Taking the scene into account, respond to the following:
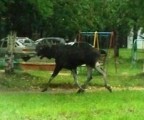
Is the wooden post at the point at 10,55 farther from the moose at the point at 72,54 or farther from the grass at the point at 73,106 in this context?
the grass at the point at 73,106

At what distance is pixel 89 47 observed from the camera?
1825 centimetres

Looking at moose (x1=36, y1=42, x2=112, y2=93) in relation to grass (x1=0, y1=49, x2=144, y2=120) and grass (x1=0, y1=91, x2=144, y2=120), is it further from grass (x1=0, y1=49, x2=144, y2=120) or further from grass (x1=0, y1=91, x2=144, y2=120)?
grass (x1=0, y1=91, x2=144, y2=120)

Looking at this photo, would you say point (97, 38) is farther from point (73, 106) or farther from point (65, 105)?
point (73, 106)

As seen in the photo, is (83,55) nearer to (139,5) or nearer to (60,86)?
(60,86)

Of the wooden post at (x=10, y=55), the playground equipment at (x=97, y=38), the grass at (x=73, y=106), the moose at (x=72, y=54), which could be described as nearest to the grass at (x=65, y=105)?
the grass at (x=73, y=106)

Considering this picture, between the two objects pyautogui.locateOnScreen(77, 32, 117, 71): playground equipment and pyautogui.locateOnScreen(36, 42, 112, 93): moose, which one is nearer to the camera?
pyautogui.locateOnScreen(36, 42, 112, 93): moose

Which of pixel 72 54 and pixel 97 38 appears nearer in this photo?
pixel 72 54

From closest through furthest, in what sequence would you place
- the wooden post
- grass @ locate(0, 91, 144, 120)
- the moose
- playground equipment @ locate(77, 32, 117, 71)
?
grass @ locate(0, 91, 144, 120) < the moose < the wooden post < playground equipment @ locate(77, 32, 117, 71)

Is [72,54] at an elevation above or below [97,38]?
above

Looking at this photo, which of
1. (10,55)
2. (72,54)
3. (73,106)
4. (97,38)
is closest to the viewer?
(73,106)

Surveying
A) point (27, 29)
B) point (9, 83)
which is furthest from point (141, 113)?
point (27, 29)

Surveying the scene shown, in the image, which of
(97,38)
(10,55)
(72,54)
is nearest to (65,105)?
(72,54)

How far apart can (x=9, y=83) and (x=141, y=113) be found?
28.7 feet

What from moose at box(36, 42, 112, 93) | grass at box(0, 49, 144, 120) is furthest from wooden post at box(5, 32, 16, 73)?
moose at box(36, 42, 112, 93)
